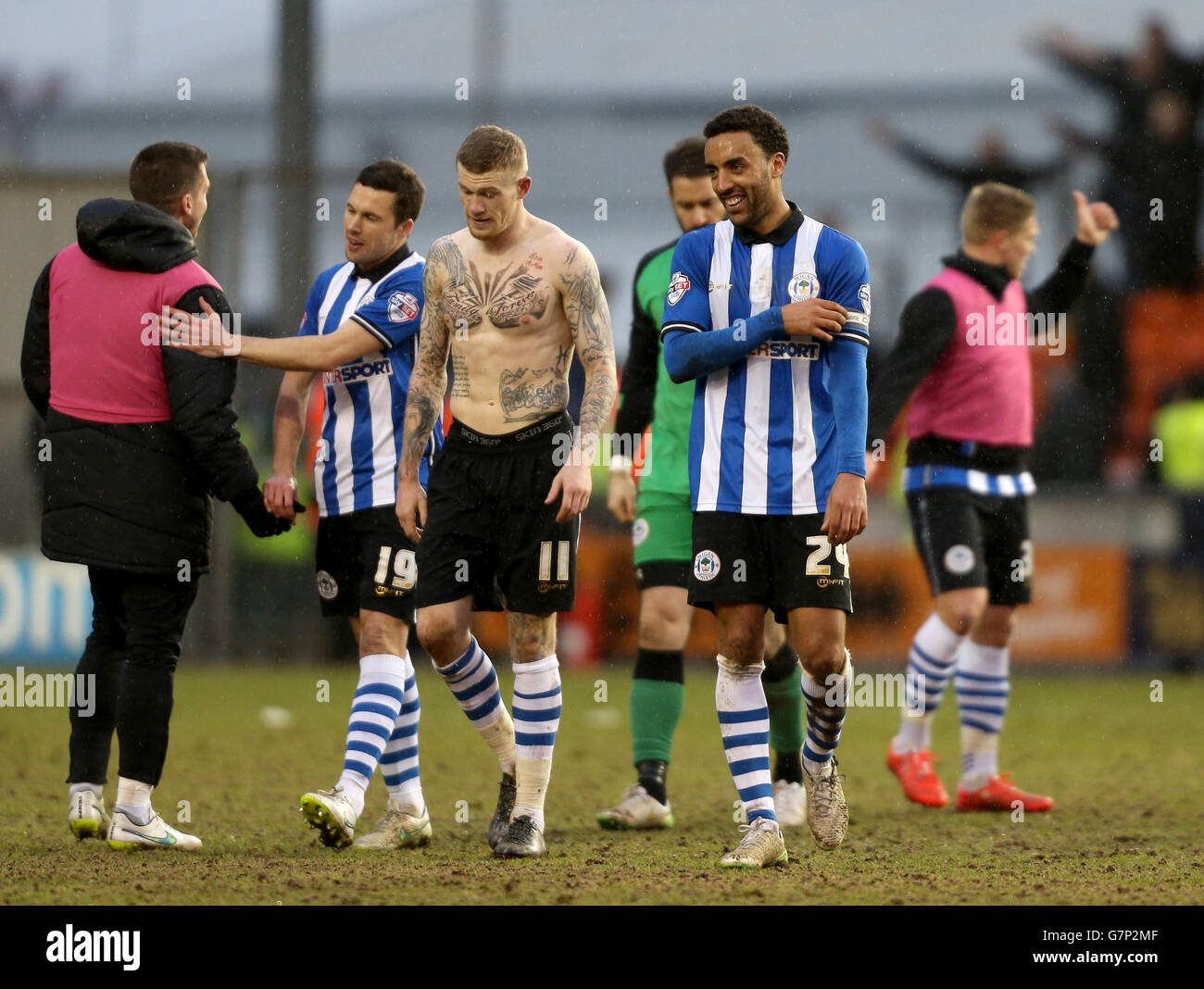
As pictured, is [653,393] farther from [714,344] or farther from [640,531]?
[714,344]

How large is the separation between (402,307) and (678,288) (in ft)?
3.28

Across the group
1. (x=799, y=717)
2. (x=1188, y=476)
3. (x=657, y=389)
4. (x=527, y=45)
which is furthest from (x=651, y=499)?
(x=527, y=45)

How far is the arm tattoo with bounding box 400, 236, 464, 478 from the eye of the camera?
5.34 meters

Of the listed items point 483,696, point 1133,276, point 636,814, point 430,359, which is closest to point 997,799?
point 636,814

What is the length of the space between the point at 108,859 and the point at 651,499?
2394mm

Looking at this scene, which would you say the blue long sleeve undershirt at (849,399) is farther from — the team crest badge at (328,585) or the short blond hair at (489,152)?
the team crest badge at (328,585)

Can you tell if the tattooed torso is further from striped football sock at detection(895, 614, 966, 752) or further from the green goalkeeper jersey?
striped football sock at detection(895, 614, 966, 752)

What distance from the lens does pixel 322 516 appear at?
18.9 ft

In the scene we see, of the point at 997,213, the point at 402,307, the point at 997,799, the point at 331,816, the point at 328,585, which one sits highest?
the point at 997,213

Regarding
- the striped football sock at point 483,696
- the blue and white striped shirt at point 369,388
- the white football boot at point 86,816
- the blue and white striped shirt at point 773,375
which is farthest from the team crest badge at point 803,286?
the white football boot at point 86,816

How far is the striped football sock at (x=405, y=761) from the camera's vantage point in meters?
5.54

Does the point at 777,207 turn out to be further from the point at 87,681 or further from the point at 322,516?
the point at 87,681

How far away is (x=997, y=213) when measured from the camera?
704 centimetres

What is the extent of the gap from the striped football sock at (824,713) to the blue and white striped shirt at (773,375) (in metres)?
0.58
